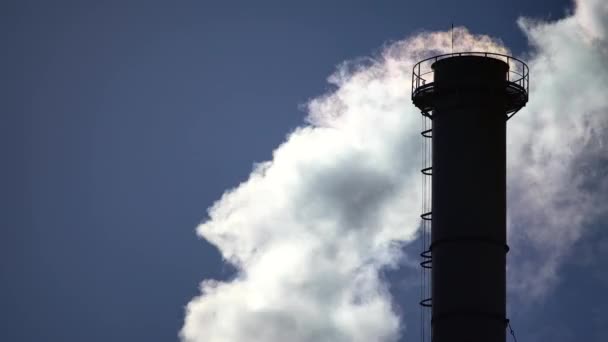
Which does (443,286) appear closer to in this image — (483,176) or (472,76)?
(483,176)

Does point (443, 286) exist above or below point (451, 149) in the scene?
below

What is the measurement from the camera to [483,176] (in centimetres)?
5772

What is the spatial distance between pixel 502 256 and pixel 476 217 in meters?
1.93

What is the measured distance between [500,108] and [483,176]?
332cm

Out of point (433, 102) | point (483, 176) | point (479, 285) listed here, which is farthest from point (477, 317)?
point (433, 102)

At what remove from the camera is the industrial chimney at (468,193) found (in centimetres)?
5638

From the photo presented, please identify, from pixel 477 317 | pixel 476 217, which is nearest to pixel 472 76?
pixel 476 217

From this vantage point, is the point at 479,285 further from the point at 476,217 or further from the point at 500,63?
the point at 500,63

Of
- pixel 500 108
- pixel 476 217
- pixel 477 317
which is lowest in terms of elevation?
pixel 477 317

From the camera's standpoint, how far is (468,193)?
57469 millimetres

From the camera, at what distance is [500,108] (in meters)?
59.2

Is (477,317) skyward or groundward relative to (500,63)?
groundward

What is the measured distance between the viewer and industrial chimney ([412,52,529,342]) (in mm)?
56375

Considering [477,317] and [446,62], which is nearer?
[477,317]
